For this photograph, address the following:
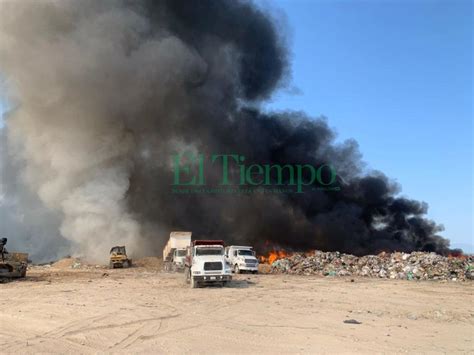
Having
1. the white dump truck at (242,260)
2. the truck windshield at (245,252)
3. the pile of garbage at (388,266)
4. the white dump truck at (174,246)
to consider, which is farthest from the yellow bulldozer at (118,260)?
the pile of garbage at (388,266)

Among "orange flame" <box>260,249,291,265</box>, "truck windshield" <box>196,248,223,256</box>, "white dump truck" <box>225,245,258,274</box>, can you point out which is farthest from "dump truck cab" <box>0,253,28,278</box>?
"orange flame" <box>260,249,291,265</box>

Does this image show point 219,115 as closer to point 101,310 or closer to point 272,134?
point 272,134

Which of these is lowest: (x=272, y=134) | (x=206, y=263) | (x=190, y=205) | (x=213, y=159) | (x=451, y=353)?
(x=451, y=353)

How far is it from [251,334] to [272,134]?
50476 mm

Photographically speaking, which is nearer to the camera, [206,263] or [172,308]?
[172,308]

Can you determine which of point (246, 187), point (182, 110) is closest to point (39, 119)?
point (182, 110)

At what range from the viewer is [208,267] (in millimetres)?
21188

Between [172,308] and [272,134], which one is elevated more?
[272,134]

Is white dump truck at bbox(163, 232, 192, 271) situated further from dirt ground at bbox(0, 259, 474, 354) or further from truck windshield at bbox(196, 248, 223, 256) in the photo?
dirt ground at bbox(0, 259, 474, 354)

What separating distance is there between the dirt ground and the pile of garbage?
24.3 ft

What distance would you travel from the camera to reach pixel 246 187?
5606 centimetres

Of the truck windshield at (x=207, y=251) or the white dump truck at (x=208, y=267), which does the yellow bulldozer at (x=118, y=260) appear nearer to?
the white dump truck at (x=208, y=267)

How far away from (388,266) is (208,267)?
1547 centimetres

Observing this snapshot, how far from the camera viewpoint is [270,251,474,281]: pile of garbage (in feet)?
89.6
